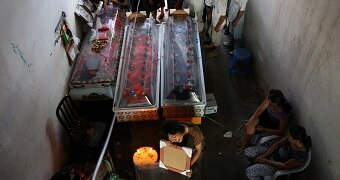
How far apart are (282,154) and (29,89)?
2.99 metres

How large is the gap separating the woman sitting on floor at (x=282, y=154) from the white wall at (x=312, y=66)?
24 cm

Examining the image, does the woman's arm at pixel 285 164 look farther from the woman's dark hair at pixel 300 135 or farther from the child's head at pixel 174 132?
the child's head at pixel 174 132

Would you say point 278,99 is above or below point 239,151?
above

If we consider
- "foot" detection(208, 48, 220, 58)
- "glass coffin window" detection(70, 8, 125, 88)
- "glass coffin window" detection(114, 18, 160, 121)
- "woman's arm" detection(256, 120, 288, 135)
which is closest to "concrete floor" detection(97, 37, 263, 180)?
"foot" detection(208, 48, 220, 58)

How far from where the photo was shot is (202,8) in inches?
250

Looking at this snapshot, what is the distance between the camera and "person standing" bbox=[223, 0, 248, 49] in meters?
5.83

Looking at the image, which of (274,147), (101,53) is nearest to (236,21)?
(101,53)

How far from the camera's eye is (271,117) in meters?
4.05

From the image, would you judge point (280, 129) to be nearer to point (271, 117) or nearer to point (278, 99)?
point (271, 117)

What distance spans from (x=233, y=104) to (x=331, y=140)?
2.33m

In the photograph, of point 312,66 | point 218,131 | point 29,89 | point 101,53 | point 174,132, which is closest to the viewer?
point 174,132

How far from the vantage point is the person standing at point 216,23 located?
5.82 meters

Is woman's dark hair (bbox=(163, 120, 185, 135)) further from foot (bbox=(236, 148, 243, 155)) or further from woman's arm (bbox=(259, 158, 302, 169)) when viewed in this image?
foot (bbox=(236, 148, 243, 155))

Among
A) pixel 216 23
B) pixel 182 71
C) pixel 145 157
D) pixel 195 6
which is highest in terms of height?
pixel 195 6
